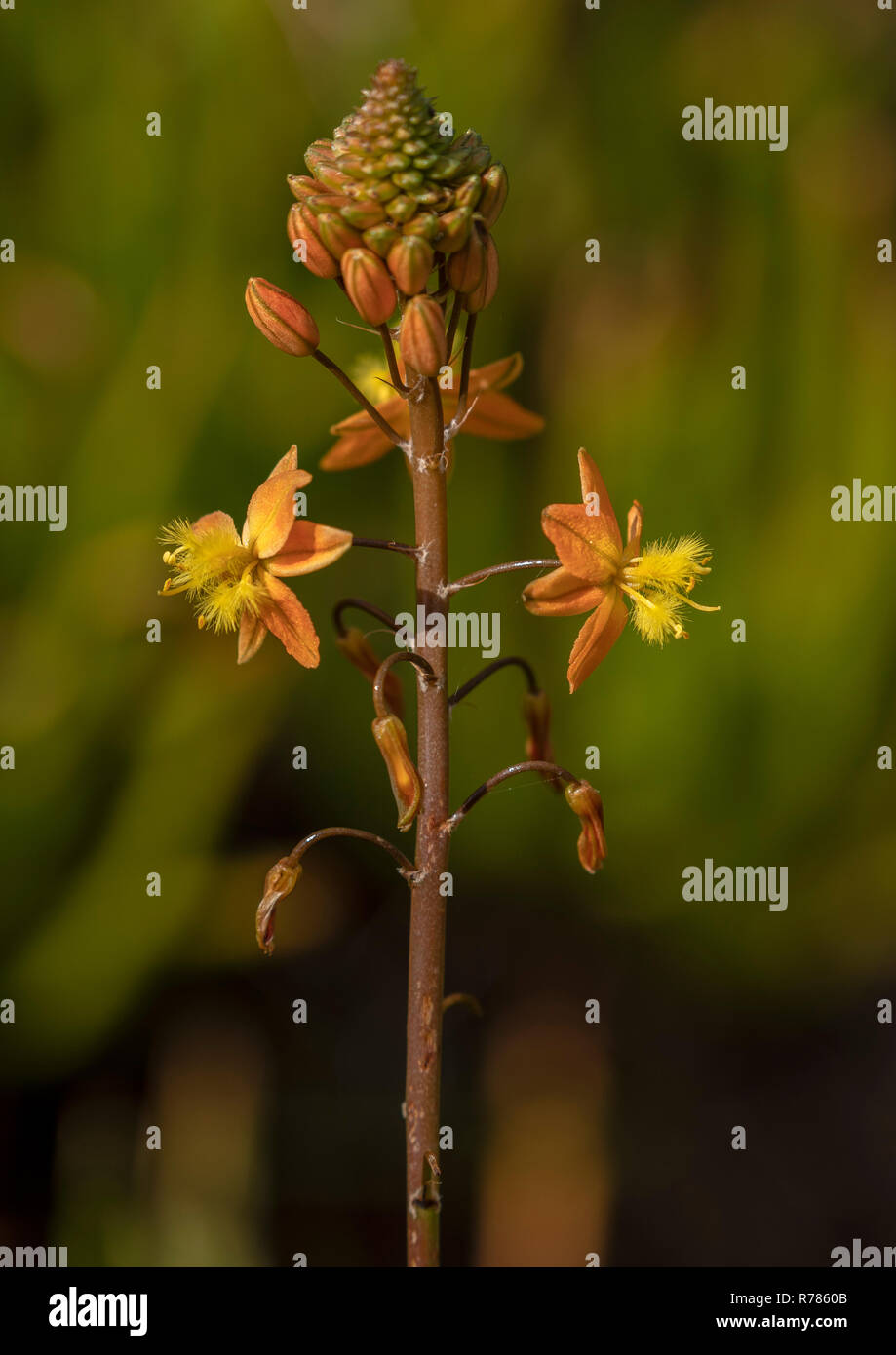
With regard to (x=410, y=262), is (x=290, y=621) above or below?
below

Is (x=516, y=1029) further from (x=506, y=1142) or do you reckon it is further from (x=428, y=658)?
(x=428, y=658)

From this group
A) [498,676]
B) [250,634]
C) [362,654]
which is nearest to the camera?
[250,634]

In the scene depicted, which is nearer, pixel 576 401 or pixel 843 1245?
pixel 843 1245

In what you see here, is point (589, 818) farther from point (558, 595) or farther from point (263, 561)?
point (263, 561)

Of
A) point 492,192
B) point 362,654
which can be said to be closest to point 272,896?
point 362,654

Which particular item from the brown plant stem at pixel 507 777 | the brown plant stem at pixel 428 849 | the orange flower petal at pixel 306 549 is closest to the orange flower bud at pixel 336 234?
the brown plant stem at pixel 428 849

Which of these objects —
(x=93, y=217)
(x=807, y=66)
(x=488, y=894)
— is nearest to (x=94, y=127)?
(x=93, y=217)
